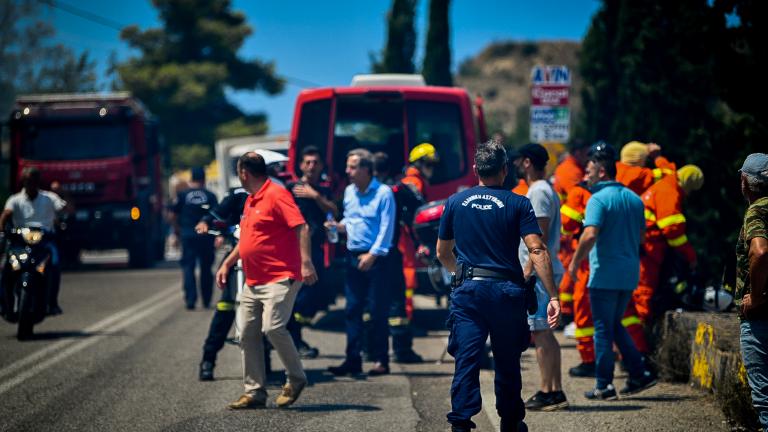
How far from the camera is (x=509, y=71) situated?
279ft

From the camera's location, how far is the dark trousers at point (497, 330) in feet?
21.5

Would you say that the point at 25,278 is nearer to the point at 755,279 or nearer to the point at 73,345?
the point at 73,345

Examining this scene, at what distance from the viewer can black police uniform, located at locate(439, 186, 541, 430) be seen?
21.5ft

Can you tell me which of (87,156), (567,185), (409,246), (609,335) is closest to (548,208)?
(609,335)

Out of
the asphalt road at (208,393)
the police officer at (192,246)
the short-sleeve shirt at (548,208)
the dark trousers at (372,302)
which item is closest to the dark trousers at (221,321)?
the asphalt road at (208,393)

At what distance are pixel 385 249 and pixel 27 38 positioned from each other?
6019 centimetres

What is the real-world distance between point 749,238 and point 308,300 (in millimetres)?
6076

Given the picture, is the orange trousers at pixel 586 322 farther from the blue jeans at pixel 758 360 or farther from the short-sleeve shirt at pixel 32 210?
the short-sleeve shirt at pixel 32 210

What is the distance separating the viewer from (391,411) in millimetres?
8219

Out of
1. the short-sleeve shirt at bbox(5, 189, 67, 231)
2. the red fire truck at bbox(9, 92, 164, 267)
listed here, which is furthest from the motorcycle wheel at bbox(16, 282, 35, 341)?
the red fire truck at bbox(9, 92, 164, 267)

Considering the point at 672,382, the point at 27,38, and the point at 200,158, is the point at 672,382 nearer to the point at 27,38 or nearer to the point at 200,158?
the point at 200,158

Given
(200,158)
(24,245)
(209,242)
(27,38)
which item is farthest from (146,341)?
(27,38)

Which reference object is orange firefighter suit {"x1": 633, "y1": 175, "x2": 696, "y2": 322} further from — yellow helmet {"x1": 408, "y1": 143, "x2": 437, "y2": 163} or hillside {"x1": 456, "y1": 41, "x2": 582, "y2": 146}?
hillside {"x1": 456, "y1": 41, "x2": 582, "y2": 146}

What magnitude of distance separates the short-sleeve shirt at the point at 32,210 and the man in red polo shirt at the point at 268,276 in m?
4.86
